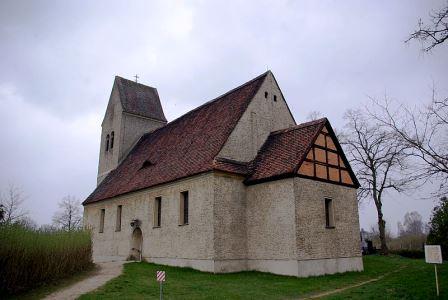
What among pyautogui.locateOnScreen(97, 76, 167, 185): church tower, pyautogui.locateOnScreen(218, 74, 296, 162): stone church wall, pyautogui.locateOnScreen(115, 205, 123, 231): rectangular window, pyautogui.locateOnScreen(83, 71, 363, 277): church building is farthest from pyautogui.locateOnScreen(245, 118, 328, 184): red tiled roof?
pyautogui.locateOnScreen(97, 76, 167, 185): church tower

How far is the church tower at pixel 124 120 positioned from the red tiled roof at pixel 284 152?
17.0 meters

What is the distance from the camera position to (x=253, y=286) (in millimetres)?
15133

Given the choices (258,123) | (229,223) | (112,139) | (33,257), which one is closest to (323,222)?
(229,223)

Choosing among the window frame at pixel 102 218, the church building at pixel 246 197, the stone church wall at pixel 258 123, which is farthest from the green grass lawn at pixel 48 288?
the window frame at pixel 102 218

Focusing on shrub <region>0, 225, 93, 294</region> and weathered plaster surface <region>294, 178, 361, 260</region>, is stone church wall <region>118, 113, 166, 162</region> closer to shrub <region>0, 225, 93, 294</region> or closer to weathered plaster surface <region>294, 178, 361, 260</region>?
shrub <region>0, 225, 93, 294</region>

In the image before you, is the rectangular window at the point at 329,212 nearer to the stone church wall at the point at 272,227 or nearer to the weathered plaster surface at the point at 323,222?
the weathered plaster surface at the point at 323,222

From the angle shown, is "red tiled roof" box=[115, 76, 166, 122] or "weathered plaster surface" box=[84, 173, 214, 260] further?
"red tiled roof" box=[115, 76, 166, 122]

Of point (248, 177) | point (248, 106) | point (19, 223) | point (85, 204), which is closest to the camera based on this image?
point (19, 223)

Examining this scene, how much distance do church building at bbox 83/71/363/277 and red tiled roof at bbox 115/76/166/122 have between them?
33.5ft

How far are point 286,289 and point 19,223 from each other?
36.4 feet

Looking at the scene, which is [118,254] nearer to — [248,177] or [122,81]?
[248,177]

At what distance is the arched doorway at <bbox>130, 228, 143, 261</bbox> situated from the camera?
81.8 feet

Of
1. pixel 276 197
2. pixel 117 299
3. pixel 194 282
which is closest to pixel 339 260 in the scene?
pixel 276 197

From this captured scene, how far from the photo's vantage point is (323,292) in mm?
14047
